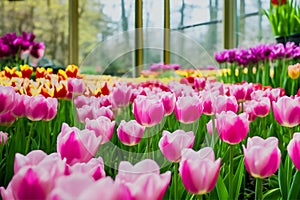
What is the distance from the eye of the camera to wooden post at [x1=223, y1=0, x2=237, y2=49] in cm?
564

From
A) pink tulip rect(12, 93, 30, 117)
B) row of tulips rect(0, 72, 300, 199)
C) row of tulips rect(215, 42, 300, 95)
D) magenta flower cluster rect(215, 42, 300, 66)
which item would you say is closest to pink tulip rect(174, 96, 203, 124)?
row of tulips rect(0, 72, 300, 199)

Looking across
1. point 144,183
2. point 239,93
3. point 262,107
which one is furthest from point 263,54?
point 144,183

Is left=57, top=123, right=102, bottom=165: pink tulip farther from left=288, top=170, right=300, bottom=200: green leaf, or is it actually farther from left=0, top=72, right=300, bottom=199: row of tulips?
left=288, top=170, right=300, bottom=200: green leaf

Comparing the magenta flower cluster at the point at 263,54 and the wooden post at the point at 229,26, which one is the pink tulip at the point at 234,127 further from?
the wooden post at the point at 229,26

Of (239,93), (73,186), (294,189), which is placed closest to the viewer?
(73,186)

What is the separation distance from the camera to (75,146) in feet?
1.24

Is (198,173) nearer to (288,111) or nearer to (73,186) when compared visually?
(73,186)

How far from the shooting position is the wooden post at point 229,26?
18.5 ft

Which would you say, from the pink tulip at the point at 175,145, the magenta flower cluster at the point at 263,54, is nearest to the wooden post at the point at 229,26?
the magenta flower cluster at the point at 263,54

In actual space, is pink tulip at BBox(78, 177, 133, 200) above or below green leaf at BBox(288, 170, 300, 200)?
above

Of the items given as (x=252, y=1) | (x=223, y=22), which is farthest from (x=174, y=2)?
(x=252, y=1)

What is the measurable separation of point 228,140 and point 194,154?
0.49 feet

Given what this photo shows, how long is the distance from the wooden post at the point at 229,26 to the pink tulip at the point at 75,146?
17.6 ft

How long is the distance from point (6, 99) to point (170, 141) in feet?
0.84
